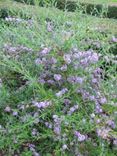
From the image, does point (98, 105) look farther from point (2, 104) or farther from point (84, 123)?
point (2, 104)

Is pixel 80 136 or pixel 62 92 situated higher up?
pixel 62 92

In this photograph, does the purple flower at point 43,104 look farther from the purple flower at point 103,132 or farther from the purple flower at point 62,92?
the purple flower at point 103,132

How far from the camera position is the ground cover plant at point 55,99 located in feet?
10.1

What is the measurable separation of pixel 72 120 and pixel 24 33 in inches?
46.1

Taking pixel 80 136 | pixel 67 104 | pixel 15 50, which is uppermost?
pixel 15 50

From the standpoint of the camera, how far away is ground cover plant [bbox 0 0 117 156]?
10.1ft

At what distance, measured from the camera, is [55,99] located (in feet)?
10.3

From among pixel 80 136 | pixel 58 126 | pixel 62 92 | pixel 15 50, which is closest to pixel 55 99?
pixel 62 92

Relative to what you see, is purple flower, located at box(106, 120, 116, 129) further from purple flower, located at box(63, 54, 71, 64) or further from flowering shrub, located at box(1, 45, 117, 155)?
purple flower, located at box(63, 54, 71, 64)

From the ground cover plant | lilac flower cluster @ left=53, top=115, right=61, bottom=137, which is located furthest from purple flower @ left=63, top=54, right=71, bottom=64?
lilac flower cluster @ left=53, top=115, right=61, bottom=137

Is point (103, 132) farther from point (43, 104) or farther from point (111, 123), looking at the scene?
point (43, 104)

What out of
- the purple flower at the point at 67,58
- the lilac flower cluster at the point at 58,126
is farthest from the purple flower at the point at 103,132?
the purple flower at the point at 67,58

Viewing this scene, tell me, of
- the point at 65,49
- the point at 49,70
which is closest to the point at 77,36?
the point at 65,49

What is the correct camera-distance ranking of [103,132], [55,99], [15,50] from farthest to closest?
[15,50]
[55,99]
[103,132]
